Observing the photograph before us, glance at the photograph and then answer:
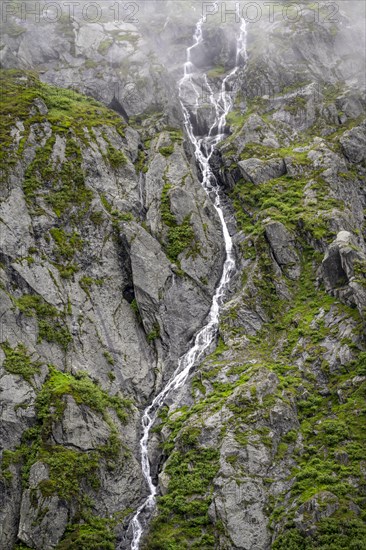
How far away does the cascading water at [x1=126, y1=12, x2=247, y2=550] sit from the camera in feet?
131

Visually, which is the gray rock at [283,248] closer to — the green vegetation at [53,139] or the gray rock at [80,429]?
the green vegetation at [53,139]

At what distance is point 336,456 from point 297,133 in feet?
132

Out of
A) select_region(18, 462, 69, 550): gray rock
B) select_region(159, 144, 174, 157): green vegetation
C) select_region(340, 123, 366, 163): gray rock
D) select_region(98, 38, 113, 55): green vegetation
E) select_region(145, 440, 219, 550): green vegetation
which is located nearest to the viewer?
select_region(18, 462, 69, 550): gray rock

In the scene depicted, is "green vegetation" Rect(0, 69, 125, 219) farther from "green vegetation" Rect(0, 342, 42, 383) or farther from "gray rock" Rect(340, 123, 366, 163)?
Answer: "gray rock" Rect(340, 123, 366, 163)

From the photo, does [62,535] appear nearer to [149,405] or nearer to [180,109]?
[149,405]

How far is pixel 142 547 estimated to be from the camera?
3431 centimetres

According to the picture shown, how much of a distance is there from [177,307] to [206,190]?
1665 centimetres

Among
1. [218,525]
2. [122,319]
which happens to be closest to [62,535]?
[218,525]

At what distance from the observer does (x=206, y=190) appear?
59.4 m

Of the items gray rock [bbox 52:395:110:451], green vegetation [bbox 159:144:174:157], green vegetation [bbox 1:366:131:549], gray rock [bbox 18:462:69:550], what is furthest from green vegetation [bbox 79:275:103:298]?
green vegetation [bbox 159:144:174:157]

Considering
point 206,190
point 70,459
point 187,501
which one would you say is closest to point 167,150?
point 206,190
